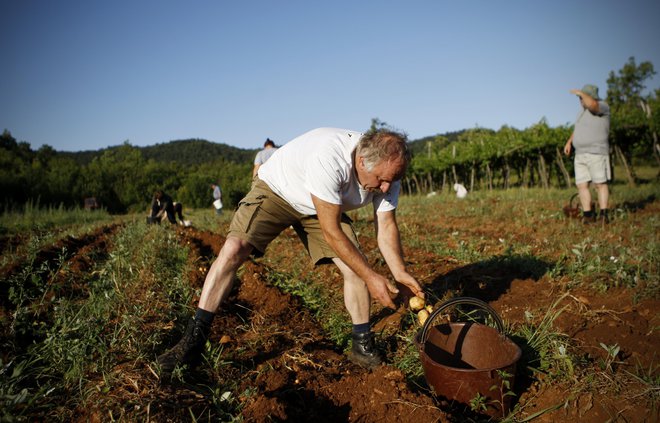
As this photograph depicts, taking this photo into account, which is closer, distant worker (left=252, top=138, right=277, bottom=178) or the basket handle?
the basket handle

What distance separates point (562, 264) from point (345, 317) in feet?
7.87

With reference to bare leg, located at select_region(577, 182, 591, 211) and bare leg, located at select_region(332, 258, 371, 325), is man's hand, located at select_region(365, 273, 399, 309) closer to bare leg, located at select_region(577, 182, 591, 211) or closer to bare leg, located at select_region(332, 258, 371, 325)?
bare leg, located at select_region(332, 258, 371, 325)

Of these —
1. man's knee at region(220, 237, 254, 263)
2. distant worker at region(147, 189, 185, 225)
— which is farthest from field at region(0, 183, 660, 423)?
distant worker at region(147, 189, 185, 225)

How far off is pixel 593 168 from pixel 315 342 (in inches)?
213

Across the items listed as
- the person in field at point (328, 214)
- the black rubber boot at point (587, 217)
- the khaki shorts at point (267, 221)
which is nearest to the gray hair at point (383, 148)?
the person in field at point (328, 214)

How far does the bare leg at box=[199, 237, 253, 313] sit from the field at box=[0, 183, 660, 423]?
1.20 ft

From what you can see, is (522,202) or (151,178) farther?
(151,178)

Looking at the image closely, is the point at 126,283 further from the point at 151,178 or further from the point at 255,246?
the point at 151,178

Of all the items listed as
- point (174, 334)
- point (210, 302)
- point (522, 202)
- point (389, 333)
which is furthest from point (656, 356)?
point (522, 202)

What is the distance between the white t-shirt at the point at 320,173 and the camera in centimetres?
246

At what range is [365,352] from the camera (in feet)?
9.19

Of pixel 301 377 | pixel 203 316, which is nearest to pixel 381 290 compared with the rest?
pixel 301 377

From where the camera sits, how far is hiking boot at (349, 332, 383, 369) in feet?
9.07

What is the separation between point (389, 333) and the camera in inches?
129
